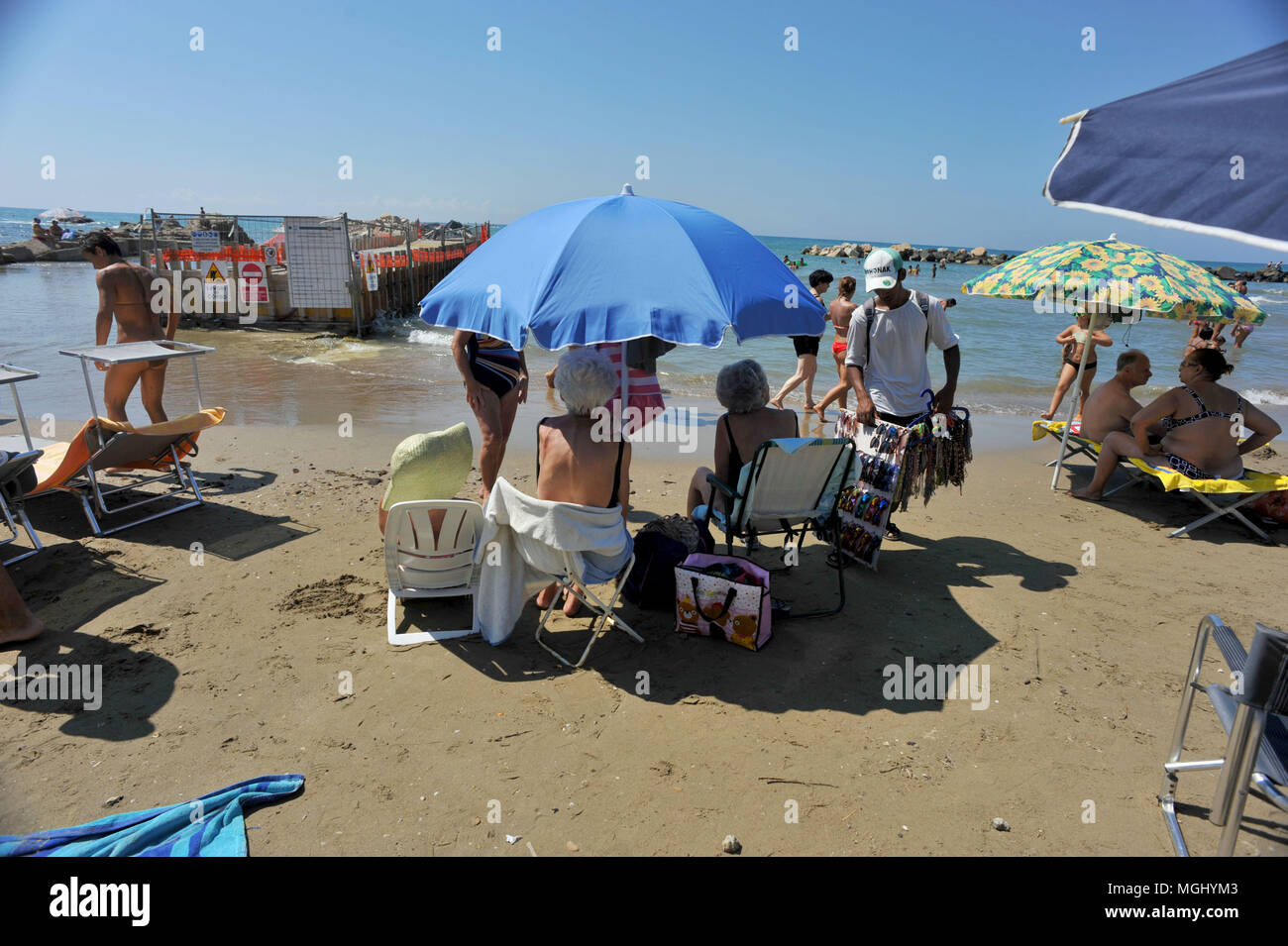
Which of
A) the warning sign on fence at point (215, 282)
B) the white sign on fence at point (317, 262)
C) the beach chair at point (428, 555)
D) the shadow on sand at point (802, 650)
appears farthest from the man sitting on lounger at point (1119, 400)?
the warning sign on fence at point (215, 282)

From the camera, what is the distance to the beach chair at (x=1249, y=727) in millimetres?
2021

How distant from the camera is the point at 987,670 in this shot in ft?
11.7

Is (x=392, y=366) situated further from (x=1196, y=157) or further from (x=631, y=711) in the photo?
(x=1196, y=157)

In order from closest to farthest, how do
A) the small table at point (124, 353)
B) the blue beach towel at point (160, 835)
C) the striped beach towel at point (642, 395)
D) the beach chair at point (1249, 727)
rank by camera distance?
the beach chair at point (1249, 727) → the blue beach towel at point (160, 835) → the striped beach towel at point (642, 395) → the small table at point (124, 353)

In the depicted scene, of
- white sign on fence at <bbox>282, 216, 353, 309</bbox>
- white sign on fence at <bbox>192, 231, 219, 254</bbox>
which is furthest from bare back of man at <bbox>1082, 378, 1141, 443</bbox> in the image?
white sign on fence at <bbox>192, 231, 219, 254</bbox>

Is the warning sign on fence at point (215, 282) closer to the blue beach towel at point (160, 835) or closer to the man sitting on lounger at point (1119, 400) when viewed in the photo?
the blue beach towel at point (160, 835)

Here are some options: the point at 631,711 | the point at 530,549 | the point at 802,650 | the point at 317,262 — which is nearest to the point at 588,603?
the point at 530,549

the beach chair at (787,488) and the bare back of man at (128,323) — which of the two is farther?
the bare back of man at (128,323)

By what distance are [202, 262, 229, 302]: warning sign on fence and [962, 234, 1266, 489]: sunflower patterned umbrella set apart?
47.5ft

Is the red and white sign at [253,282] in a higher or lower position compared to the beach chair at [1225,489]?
higher

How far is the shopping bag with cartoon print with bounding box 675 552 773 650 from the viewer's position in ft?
11.9

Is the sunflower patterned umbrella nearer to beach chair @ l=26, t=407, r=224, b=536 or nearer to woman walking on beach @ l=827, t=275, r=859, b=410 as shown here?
woman walking on beach @ l=827, t=275, r=859, b=410

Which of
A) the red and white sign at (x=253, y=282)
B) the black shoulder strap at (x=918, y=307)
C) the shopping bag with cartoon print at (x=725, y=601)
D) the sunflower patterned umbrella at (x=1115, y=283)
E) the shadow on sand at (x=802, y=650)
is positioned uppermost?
the red and white sign at (x=253, y=282)

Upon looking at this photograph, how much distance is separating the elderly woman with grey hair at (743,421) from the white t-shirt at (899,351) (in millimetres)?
870
